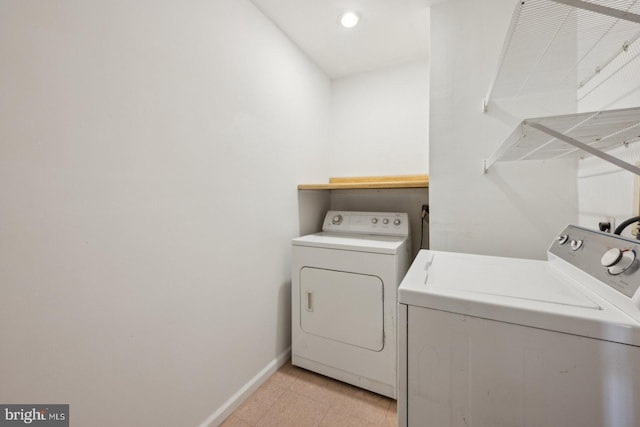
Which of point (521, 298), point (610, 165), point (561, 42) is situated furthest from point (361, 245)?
point (561, 42)

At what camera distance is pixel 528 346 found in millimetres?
682

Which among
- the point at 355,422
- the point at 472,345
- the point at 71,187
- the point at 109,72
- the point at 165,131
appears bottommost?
the point at 355,422

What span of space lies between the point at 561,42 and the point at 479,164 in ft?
2.14

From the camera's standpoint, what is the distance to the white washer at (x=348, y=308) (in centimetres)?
150

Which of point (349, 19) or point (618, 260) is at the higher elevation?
point (349, 19)

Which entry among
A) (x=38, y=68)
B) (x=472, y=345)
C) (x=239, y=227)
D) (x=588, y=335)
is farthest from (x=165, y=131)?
(x=588, y=335)

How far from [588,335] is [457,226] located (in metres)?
1.02

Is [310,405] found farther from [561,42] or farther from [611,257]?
[561,42]

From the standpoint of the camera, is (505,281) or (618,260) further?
(505,281)

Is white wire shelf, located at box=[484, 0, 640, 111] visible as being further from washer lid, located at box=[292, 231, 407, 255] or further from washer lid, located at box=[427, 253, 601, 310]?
washer lid, located at box=[292, 231, 407, 255]

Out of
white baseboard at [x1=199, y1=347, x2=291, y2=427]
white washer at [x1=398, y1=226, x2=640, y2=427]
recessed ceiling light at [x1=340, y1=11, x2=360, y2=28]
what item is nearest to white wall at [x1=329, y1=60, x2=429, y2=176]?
recessed ceiling light at [x1=340, y1=11, x2=360, y2=28]

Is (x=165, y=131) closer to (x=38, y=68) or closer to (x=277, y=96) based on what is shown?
(x=38, y=68)

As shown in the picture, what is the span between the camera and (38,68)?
30.3 inches

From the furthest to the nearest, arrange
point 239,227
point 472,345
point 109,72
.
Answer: point 239,227, point 109,72, point 472,345
